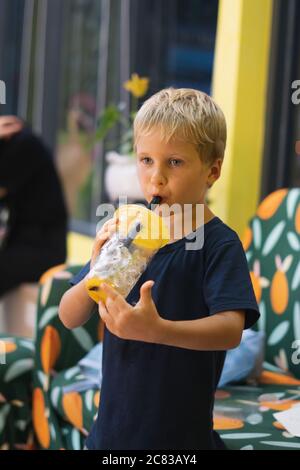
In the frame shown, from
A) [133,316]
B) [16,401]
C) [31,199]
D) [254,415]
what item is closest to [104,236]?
[133,316]

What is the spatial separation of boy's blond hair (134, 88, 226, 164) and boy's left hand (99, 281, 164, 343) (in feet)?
0.89

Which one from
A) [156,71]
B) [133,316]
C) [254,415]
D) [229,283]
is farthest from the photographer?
[156,71]

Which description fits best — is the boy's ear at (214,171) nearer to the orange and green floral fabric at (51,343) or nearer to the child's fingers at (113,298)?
the child's fingers at (113,298)

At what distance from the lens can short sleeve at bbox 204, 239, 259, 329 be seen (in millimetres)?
1239

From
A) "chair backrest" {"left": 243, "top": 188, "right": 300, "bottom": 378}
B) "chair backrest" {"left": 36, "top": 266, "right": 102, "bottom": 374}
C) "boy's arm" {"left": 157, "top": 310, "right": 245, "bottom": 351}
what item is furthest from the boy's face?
"chair backrest" {"left": 36, "top": 266, "right": 102, "bottom": 374}

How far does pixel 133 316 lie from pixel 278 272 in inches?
51.9

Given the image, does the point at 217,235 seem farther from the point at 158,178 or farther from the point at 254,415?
the point at 254,415

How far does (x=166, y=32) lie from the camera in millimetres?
4113

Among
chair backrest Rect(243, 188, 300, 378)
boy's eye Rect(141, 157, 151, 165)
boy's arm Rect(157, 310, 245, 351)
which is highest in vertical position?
boy's eye Rect(141, 157, 151, 165)

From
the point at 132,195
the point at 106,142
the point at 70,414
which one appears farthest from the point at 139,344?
the point at 106,142

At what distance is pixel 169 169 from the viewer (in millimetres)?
1298

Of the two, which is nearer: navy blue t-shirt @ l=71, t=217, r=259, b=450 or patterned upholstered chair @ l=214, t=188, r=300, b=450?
navy blue t-shirt @ l=71, t=217, r=259, b=450

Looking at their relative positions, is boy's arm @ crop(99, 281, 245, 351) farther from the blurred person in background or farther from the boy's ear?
the blurred person in background

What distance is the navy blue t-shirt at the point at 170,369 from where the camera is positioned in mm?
1308
